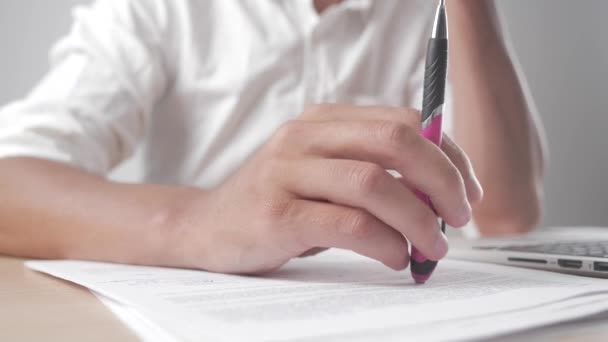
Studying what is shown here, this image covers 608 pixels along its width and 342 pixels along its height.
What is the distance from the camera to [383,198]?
33 cm

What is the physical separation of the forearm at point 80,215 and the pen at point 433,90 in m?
0.19

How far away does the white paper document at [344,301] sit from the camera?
221mm

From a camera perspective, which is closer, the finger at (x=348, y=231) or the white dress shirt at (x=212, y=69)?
the finger at (x=348, y=231)

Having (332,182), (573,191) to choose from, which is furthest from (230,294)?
(573,191)

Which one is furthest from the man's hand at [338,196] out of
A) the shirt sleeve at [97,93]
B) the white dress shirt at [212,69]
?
the white dress shirt at [212,69]

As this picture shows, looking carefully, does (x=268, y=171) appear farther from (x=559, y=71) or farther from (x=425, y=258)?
(x=559, y=71)

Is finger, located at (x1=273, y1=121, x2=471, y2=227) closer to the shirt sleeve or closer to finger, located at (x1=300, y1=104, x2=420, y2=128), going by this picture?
finger, located at (x1=300, y1=104, x2=420, y2=128)

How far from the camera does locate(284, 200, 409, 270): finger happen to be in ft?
1.13

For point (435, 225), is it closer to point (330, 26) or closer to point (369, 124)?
point (369, 124)

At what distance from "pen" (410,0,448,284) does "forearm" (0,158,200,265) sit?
188 mm

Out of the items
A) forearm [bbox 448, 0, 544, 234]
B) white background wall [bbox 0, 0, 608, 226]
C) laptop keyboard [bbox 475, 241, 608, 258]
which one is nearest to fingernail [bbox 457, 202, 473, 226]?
laptop keyboard [bbox 475, 241, 608, 258]

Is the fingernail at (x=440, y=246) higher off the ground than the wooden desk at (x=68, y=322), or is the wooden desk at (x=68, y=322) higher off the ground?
the wooden desk at (x=68, y=322)

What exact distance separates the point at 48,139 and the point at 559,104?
131 cm

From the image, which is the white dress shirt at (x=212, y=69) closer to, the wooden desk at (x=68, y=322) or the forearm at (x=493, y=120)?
the forearm at (x=493, y=120)
